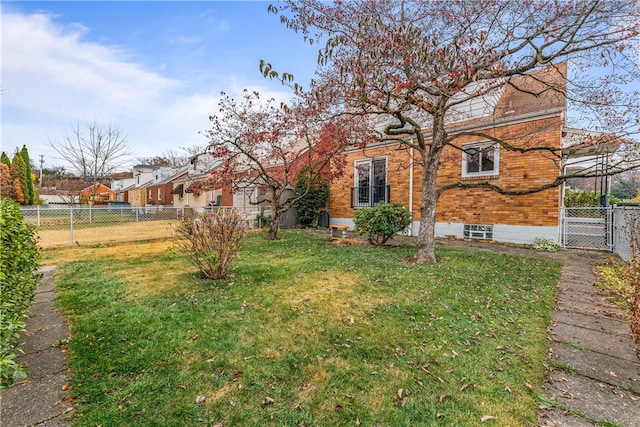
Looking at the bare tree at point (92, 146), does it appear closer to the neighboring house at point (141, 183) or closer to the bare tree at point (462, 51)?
the neighboring house at point (141, 183)

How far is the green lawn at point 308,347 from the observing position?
243cm

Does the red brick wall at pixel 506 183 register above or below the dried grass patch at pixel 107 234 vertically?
above

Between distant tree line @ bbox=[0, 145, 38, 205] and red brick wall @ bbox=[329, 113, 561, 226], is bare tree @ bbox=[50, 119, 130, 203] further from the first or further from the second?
red brick wall @ bbox=[329, 113, 561, 226]

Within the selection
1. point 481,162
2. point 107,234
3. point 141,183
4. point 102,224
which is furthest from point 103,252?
point 141,183

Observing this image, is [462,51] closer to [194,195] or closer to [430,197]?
[430,197]

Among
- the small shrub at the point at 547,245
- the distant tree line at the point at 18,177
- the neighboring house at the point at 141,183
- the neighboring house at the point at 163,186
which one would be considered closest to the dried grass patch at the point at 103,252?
the small shrub at the point at 547,245

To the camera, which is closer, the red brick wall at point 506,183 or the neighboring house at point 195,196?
the red brick wall at point 506,183

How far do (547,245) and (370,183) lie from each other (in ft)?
23.5

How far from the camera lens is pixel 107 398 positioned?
247cm

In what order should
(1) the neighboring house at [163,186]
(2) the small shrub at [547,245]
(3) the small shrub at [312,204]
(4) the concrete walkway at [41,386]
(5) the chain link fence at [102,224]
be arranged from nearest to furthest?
(4) the concrete walkway at [41,386] < (2) the small shrub at [547,245] < (5) the chain link fence at [102,224] < (3) the small shrub at [312,204] < (1) the neighboring house at [163,186]

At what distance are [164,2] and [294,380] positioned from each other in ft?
28.8

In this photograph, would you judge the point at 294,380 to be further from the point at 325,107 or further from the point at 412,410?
the point at 325,107

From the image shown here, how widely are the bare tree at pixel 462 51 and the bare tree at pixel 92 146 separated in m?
20.3

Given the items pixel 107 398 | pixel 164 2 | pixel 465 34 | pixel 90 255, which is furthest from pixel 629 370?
pixel 90 255
